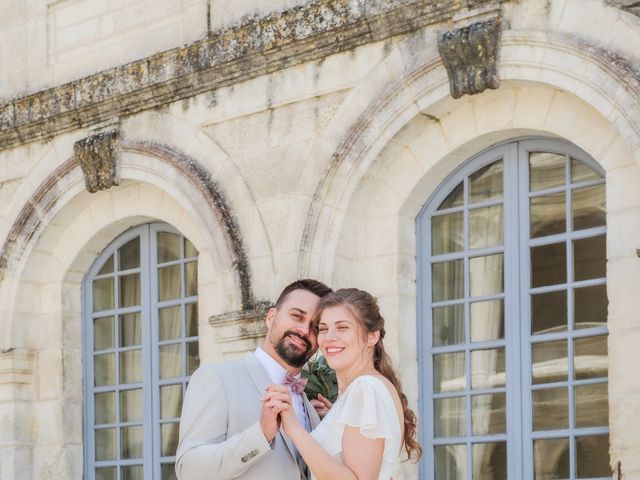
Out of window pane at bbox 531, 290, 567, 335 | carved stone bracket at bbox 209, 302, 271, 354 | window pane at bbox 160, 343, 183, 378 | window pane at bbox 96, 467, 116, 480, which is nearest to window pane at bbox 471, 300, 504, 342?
window pane at bbox 531, 290, 567, 335

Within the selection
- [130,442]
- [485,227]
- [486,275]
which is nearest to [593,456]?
[486,275]

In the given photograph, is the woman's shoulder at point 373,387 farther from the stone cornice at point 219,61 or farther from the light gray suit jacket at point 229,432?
the stone cornice at point 219,61

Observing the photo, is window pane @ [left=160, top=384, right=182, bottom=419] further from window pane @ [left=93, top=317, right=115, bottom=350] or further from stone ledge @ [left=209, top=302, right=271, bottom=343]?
stone ledge @ [left=209, top=302, right=271, bottom=343]

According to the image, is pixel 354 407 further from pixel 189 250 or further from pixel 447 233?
pixel 189 250

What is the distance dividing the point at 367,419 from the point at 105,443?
6154 mm

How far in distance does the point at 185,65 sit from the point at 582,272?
3.17 m

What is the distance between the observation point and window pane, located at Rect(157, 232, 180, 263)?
1005 centimetres

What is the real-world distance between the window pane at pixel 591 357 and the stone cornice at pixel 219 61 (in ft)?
6.35

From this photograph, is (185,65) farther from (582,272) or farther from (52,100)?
(582,272)

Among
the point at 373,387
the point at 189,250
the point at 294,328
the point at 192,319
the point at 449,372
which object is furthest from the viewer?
the point at 189,250

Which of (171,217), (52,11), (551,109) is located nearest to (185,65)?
(171,217)

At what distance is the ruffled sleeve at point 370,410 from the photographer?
15.2 feet

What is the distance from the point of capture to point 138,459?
33.0 feet

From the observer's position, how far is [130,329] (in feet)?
33.9
